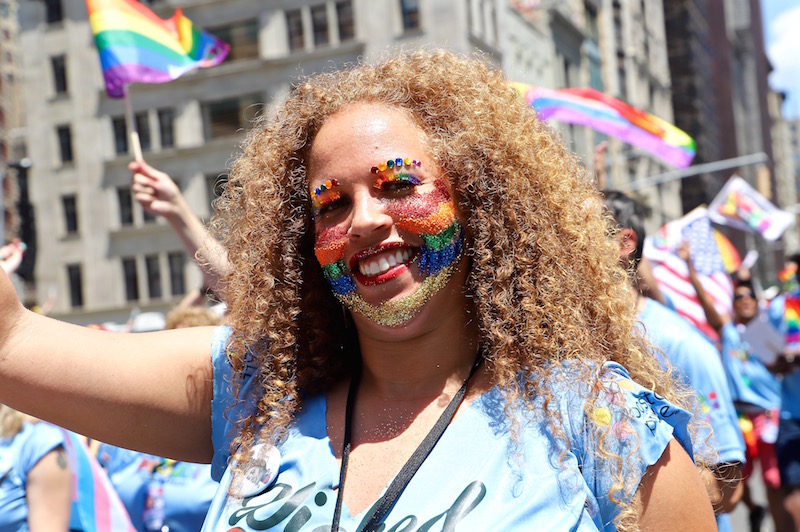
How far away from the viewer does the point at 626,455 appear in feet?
6.23

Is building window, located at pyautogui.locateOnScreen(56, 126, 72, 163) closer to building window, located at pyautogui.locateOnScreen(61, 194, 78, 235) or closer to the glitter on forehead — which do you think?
building window, located at pyautogui.locateOnScreen(61, 194, 78, 235)

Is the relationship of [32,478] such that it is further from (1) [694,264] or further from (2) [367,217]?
(1) [694,264]

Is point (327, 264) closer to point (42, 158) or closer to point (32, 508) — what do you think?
point (32, 508)

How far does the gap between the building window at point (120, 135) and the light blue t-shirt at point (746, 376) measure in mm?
27313

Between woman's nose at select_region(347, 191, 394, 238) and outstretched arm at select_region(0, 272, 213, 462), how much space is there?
443mm

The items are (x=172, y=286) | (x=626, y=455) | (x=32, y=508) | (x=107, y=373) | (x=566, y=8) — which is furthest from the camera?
(x=566, y=8)

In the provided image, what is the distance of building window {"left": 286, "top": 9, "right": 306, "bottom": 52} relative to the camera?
3119 centimetres

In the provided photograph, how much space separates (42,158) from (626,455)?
34.6m

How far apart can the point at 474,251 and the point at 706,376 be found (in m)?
1.92

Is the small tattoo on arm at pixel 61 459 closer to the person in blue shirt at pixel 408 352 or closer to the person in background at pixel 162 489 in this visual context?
the person in background at pixel 162 489

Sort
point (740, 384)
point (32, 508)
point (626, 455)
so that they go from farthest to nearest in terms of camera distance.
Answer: point (740, 384), point (32, 508), point (626, 455)

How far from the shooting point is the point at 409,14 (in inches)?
1160

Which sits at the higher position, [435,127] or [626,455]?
[435,127]

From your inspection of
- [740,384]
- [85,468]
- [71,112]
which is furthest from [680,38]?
[85,468]
